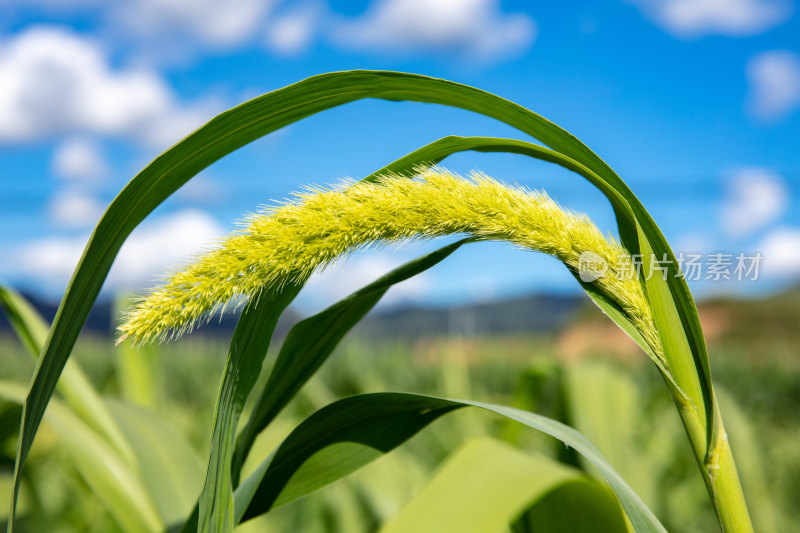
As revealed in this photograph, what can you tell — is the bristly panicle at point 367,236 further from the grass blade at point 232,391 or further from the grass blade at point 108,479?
the grass blade at point 108,479

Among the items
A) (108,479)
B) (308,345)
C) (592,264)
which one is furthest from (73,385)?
(592,264)

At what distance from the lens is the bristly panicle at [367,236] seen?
487 mm

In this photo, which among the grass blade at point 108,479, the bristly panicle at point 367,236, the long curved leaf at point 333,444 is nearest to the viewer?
the bristly panicle at point 367,236

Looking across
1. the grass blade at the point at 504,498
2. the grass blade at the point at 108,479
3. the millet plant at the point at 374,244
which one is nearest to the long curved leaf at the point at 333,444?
the millet plant at the point at 374,244

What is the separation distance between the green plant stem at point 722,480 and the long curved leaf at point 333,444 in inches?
9.7

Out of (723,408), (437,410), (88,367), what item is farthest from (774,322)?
(437,410)

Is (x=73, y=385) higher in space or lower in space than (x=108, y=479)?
higher

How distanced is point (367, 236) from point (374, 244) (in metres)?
0.03

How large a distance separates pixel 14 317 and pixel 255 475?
545 mm

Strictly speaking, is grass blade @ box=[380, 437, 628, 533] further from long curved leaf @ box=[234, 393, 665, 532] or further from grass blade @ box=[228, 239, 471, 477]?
grass blade @ box=[228, 239, 471, 477]

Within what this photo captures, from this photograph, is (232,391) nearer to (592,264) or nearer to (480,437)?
(592,264)

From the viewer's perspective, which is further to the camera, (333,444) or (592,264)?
(333,444)

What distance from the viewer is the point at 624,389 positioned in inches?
62.1

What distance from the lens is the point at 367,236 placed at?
538 millimetres
